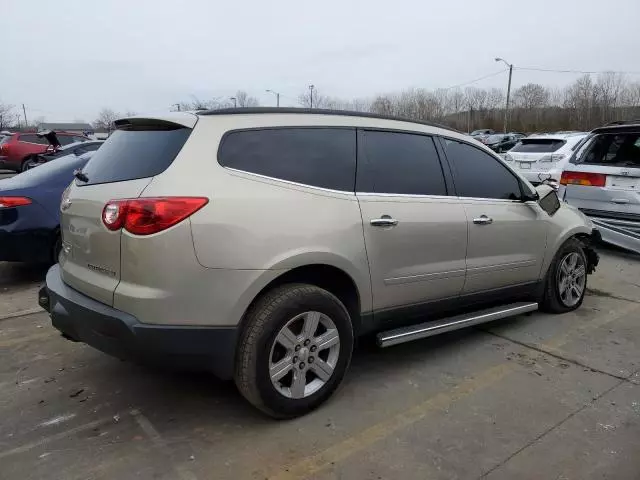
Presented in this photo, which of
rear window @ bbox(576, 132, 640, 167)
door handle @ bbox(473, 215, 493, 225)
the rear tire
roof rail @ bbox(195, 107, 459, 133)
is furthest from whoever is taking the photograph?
rear window @ bbox(576, 132, 640, 167)

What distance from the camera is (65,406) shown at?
326 cm

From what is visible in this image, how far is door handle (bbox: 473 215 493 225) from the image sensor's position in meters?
3.97

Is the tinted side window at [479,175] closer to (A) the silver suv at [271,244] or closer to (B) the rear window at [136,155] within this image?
(A) the silver suv at [271,244]

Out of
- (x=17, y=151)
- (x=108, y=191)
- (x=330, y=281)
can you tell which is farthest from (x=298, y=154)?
(x=17, y=151)

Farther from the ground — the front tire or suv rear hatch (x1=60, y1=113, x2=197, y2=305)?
suv rear hatch (x1=60, y1=113, x2=197, y2=305)

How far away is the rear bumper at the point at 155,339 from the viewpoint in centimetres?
267

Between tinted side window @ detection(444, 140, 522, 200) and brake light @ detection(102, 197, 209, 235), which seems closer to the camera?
brake light @ detection(102, 197, 209, 235)

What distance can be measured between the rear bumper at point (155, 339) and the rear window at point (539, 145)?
1041 cm

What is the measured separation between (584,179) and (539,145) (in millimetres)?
4611

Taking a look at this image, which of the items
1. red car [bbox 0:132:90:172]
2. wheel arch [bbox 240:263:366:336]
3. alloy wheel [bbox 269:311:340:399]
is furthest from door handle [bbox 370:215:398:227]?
red car [bbox 0:132:90:172]

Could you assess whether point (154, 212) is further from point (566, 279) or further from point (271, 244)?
point (566, 279)

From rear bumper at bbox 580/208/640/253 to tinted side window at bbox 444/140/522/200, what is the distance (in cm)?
354

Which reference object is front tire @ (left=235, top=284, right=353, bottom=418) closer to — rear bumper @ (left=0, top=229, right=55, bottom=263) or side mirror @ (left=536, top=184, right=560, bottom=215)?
side mirror @ (left=536, top=184, right=560, bottom=215)

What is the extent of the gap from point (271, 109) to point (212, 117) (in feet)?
1.36
